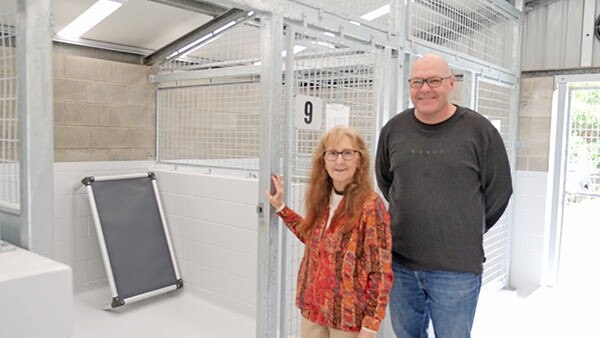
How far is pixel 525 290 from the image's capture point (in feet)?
14.7

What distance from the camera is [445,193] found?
191 centimetres

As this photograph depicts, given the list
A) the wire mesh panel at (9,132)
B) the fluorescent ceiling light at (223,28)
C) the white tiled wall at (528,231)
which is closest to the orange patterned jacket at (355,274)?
the wire mesh panel at (9,132)

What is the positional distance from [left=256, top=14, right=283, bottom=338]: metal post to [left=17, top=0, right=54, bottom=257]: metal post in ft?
2.84

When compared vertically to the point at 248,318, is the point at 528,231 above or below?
above

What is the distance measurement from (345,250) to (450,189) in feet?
1.73

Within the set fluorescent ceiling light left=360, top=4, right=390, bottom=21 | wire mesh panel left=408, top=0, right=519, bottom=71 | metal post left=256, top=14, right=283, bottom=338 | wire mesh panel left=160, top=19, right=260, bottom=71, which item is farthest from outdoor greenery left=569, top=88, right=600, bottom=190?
metal post left=256, top=14, right=283, bottom=338

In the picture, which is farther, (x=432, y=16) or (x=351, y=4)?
(x=432, y=16)

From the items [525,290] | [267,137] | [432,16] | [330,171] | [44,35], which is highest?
[432,16]

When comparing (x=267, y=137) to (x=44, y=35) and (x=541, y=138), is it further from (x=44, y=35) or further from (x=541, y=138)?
(x=541, y=138)

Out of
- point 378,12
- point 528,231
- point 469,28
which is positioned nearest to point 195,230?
point 378,12

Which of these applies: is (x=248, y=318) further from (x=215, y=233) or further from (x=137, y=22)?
(x=137, y=22)

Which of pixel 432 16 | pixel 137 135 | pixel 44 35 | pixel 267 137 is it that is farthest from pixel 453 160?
pixel 137 135

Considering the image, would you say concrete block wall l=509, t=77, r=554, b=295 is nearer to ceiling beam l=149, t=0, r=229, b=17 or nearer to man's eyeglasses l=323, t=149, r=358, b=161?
ceiling beam l=149, t=0, r=229, b=17

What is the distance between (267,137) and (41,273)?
1.10 m
